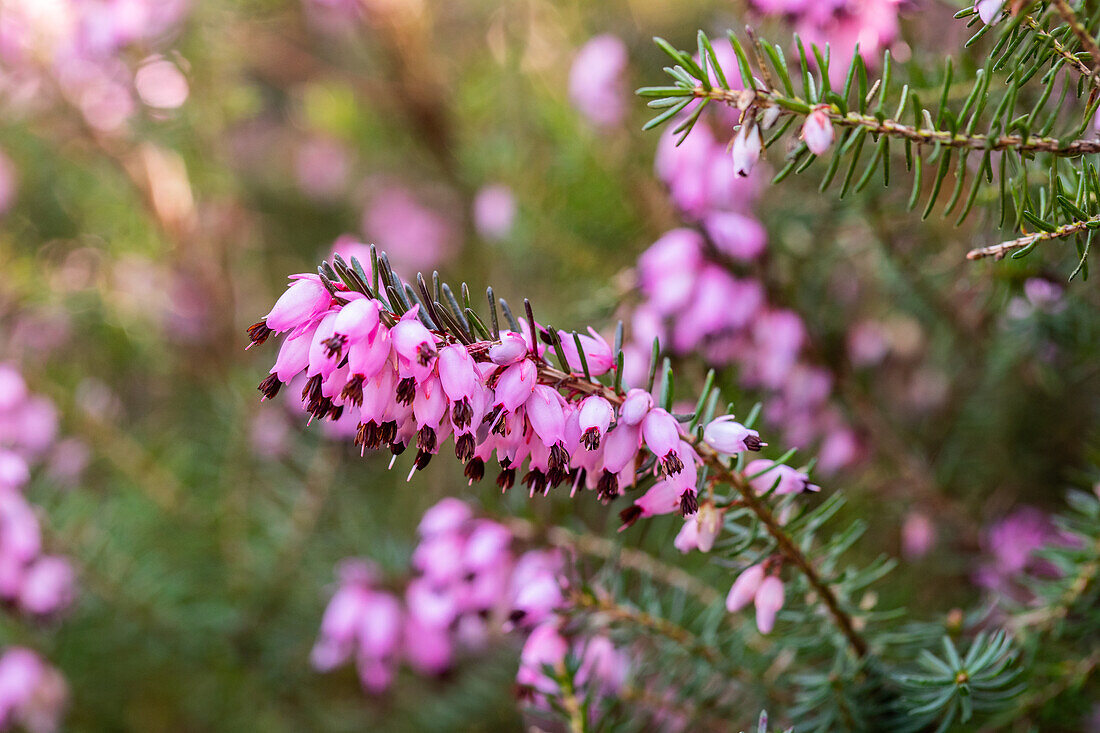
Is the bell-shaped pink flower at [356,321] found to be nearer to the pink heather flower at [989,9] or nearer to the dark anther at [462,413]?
the dark anther at [462,413]

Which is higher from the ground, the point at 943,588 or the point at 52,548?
the point at 52,548

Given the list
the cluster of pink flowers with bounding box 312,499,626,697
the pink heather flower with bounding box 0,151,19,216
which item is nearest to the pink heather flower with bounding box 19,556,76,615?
the cluster of pink flowers with bounding box 312,499,626,697

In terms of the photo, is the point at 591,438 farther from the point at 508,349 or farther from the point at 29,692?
the point at 29,692

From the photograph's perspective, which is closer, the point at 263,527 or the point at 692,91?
the point at 692,91

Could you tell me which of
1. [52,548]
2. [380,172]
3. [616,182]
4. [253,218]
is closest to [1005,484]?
[616,182]

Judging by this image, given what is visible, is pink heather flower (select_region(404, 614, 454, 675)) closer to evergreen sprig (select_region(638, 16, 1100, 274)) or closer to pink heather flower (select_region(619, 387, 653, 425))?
pink heather flower (select_region(619, 387, 653, 425))

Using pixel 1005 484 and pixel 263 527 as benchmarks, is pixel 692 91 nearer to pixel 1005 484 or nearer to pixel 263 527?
pixel 1005 484
